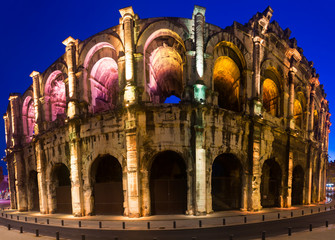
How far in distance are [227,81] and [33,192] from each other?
80.2 ft

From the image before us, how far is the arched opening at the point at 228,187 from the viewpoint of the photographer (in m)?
16.0

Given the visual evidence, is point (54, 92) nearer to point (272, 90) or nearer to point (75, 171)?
point (75, 171)

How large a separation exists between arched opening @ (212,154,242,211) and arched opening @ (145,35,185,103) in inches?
332

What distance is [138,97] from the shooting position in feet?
46.6

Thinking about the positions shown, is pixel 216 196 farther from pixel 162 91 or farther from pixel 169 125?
pixel 162 91

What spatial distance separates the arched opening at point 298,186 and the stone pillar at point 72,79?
23276 mm

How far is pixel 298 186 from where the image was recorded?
863 inches

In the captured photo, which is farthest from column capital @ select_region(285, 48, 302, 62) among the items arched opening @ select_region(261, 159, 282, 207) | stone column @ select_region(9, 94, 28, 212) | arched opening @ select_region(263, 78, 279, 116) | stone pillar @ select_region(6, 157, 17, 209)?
stone pillar @ select_region(6, 157, 17, 209)

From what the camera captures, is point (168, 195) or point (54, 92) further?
point (54, 92)

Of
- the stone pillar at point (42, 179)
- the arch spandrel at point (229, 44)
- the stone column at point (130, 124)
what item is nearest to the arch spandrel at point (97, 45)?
the stone column at point (130, 124)

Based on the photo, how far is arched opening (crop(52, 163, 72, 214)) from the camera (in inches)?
701

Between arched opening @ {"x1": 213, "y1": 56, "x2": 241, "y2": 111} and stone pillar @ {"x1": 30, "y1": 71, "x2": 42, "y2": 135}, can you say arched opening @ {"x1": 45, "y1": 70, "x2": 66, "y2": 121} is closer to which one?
stone pillar @ {"x1": 30, "y1": 71, "x2": 42, "y2": 135}

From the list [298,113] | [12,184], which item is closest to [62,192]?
[12,184]

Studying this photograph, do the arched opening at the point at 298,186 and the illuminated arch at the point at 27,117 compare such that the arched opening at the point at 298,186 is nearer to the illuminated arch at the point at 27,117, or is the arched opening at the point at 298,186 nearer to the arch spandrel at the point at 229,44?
the arch spandrel at the point at 229,44
